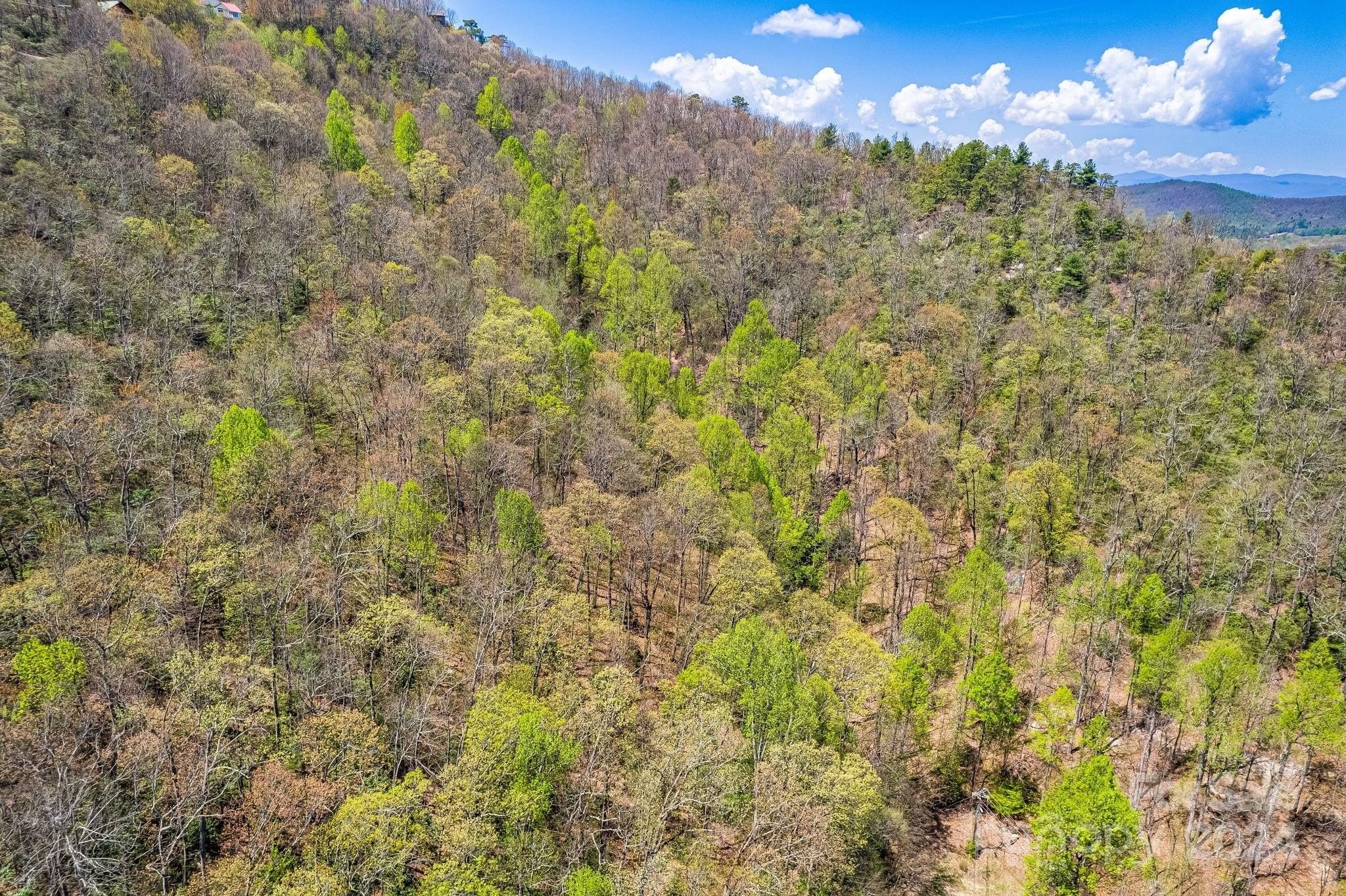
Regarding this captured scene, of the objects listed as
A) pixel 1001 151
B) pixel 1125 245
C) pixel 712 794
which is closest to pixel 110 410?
pixel 712 794

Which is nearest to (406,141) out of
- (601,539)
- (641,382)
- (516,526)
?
(641,382)

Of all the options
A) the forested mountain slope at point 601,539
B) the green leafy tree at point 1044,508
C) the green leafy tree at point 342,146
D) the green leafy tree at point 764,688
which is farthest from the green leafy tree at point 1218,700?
the green leafy tree at point 342,146

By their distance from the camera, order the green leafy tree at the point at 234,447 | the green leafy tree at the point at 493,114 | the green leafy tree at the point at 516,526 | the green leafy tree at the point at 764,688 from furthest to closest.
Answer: the green leafy tree at the point at 493,114 → the green leafy tree at the point at 516,526 → the green leafy tree at the point at 234,447 → the green leafy tree at the point at 764,688

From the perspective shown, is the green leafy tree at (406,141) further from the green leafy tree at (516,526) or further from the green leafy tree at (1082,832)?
the green leafy tree at (1082,832)

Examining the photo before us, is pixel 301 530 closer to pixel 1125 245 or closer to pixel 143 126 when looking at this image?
pixel 143 126

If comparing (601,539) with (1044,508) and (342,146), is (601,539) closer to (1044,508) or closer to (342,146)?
(1044,508)
